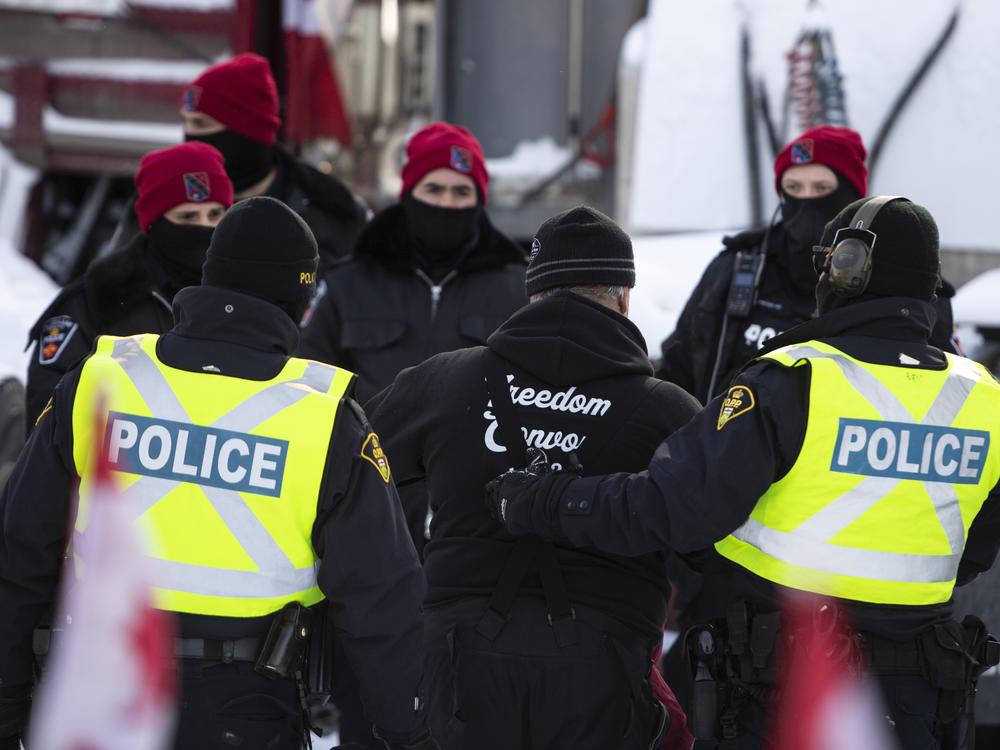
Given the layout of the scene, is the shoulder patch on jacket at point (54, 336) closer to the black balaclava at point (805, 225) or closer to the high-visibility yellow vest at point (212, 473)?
the high-visibility yellow vest at point (212, 473)

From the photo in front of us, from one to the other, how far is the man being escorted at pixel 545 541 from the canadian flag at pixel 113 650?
611 millimetres

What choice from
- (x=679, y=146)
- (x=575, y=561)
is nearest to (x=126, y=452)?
(x=575, y=561)

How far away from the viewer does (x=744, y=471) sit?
2.35m

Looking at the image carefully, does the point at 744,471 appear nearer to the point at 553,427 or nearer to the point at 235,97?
the point at 553,427

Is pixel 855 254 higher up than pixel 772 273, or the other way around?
pixel 855 254

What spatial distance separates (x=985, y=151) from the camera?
608cm

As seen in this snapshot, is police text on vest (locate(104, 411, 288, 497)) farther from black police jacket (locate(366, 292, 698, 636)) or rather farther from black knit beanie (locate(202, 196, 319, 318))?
black police jacket (locate(366, 292, 698, 636))

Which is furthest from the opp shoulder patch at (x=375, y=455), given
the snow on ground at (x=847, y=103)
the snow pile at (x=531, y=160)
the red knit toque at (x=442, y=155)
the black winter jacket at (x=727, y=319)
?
the snow pile at (x=531, y=160)

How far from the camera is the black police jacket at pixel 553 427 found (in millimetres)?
2607

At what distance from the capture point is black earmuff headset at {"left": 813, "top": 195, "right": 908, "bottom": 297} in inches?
98.0

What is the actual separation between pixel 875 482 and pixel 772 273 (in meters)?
1.58

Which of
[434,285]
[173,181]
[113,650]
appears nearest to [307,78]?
[434,285]

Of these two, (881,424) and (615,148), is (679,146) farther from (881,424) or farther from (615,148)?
(881,424)

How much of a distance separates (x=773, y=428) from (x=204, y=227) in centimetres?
193
